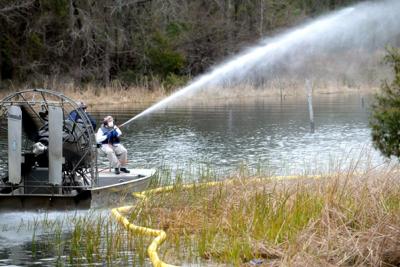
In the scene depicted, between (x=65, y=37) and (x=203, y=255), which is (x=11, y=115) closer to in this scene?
(x=203, y=255)

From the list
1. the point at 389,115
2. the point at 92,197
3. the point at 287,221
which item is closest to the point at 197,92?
the point at 92,197

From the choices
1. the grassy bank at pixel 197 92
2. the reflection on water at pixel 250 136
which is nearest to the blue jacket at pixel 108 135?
the reflection on water at pixel 250 136

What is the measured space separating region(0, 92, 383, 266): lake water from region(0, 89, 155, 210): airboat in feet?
1.15

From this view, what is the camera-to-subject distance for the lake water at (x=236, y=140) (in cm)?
1393

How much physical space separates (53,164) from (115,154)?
367cm

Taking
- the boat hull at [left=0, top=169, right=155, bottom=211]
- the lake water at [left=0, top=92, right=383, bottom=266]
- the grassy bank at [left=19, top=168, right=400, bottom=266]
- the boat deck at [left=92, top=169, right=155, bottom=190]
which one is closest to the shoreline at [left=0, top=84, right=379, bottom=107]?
the lake water at [left=0, top=92, right=383, bottom=266]

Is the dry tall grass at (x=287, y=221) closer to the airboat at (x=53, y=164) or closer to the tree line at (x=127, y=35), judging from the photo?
the airboat at (x=53, y=164)

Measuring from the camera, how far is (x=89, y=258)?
11258mm

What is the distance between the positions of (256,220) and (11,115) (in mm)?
4931

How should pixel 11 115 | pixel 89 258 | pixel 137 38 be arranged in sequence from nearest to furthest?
pixel 89 258 → pixel 11 115 → pixel 137 38

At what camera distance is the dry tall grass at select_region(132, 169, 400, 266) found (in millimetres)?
9523

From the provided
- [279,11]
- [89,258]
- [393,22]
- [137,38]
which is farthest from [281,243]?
[393,22]

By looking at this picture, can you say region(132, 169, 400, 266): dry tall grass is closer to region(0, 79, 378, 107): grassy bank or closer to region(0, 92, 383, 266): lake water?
region(0, 92, 383, 266): lake water

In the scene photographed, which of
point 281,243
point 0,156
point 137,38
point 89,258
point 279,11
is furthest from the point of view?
point 279,11
